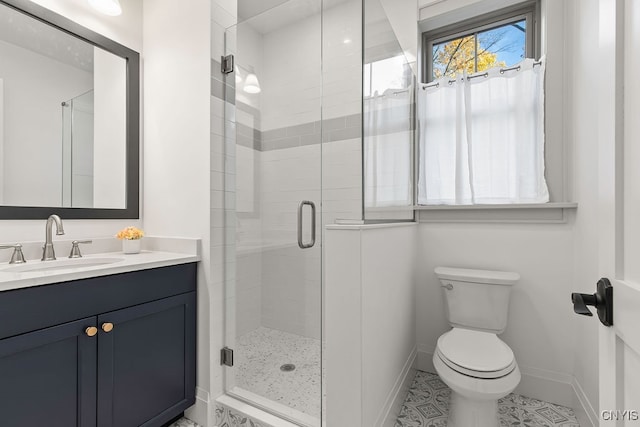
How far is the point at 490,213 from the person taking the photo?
189cm

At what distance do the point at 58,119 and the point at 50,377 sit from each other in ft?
4.26

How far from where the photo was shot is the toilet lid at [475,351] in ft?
4.37

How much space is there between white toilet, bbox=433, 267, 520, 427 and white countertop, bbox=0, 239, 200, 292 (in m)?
1.41

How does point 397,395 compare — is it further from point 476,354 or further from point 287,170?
point 287,170

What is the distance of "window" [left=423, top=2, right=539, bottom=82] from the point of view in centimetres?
195

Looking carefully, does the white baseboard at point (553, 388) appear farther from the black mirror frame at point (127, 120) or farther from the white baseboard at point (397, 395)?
the black mirror frame at point (127, 120)

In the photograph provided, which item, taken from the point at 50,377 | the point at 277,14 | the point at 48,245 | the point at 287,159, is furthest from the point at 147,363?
the point at 277,14

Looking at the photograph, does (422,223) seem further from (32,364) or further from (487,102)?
(32,364)

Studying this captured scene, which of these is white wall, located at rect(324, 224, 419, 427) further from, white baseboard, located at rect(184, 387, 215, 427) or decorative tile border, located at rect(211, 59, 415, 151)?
white baseboard, located at rect(184, 387, 215, 427)

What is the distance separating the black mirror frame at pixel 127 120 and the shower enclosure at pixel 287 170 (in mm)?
648

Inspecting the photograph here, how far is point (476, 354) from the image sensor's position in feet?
4.72

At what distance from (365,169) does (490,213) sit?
1.00 meters

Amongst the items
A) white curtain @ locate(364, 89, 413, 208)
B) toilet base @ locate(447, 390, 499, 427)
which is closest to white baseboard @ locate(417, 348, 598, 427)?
toilet base @ locate(447, 390, 499, 427)

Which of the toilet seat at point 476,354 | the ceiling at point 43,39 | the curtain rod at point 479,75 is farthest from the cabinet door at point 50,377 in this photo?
the curtain rod at point 479,75
